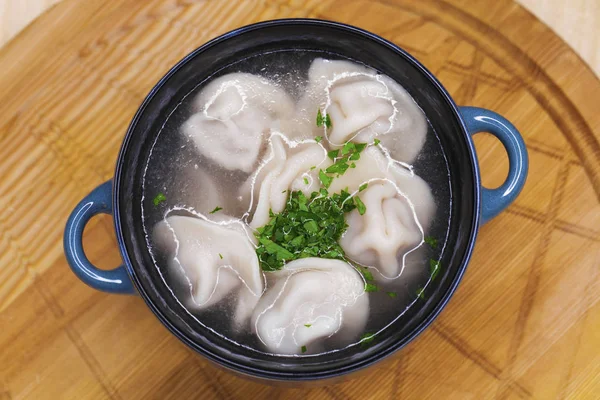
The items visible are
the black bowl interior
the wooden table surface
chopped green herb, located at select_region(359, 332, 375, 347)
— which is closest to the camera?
the black bowl interior

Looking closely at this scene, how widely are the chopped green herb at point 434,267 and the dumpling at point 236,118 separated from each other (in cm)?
56

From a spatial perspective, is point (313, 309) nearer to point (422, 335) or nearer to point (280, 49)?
point (422, 335)

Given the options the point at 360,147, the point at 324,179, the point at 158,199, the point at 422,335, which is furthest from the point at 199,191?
the point at 422,335

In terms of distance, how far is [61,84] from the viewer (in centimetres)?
183

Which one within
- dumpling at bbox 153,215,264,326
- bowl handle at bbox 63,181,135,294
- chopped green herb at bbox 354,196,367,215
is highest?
chopped green herb at bbox 354,196,367,215

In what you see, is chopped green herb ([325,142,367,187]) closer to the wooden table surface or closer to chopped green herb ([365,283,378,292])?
chopped green herb ([365,283,378,292])

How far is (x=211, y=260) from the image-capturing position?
1.61 metres

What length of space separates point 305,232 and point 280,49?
55 centimetres

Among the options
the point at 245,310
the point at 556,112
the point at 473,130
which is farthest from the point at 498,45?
the point at 245,310

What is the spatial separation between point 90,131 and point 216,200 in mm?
505

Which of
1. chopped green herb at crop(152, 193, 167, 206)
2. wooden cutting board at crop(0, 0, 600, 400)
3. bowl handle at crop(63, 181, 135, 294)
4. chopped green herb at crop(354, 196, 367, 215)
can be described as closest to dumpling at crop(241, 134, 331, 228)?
chopped green herb at crop(354, 196, 367, 215)

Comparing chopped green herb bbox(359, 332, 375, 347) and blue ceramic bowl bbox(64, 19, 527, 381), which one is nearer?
blue ceramic bowl bbox(64, 19, 527, 381)

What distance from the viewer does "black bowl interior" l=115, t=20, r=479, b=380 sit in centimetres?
140

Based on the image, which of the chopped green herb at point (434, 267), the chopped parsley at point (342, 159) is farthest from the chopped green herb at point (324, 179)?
the chopped green herb at point (434, 267)
